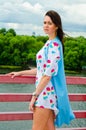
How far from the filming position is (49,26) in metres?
3.96

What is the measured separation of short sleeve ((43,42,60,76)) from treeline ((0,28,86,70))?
251 feet

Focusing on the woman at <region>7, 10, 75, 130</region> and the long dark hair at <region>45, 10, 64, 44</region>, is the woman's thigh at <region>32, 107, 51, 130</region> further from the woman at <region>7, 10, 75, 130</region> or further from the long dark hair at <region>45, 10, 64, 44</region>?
the long dark hair at <region>45, 10, 64, 44</region>

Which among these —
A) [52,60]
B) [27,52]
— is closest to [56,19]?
[52,60]

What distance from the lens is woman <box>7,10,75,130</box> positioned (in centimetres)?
383

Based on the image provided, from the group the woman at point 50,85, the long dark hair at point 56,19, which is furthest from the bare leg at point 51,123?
the long dark hair at point 56,19

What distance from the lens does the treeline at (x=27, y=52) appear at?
270 feet

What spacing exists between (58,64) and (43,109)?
458 mm

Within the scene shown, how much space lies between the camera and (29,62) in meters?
85.5

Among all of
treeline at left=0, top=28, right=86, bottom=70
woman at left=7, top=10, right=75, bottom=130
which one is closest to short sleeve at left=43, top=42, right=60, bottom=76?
woman at left=7, top=10, right=75, bottom=130

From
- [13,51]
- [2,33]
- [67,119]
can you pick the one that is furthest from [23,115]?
[2,33]

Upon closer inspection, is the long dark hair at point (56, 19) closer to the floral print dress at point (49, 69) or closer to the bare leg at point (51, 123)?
the floral print dress at point (49, 69)

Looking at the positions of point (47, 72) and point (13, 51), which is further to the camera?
point (13, 51)

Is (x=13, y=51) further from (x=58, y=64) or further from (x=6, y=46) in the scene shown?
(x=58, y=64)

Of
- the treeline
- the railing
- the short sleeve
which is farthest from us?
the treeline
